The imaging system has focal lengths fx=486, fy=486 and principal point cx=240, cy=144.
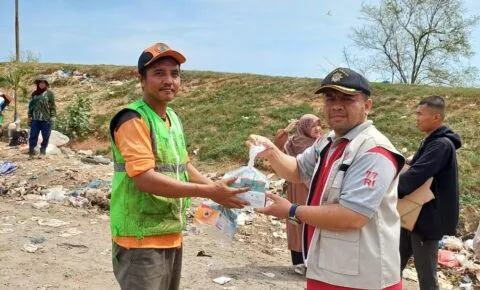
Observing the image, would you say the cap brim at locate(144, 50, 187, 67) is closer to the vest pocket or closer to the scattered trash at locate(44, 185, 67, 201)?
the vest pocket

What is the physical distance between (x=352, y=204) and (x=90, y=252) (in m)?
3.92

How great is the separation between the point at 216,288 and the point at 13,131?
959 centimetres

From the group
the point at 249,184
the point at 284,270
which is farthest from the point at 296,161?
the point at 284,270

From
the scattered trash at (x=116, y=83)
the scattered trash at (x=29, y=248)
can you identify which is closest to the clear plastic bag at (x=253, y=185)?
the scattered trash at (x=29, y=248)

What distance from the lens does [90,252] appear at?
517 centimetres

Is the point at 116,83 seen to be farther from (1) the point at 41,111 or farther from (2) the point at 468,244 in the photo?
(2) the point at 468,244

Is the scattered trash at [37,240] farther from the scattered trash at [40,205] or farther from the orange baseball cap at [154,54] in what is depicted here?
the orange baseball cap at [154,54]

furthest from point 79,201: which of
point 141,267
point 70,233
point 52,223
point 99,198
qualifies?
point 141,267

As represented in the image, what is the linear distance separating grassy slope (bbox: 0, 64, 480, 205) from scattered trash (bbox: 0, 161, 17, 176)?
380 centimetres

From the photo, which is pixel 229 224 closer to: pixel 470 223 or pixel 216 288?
pixel 216 288

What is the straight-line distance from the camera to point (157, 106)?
2371 millimetres

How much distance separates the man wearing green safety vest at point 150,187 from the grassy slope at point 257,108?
20.4 feet

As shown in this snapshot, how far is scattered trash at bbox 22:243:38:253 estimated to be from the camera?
5.11 m

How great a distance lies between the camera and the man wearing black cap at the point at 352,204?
6.46ft
